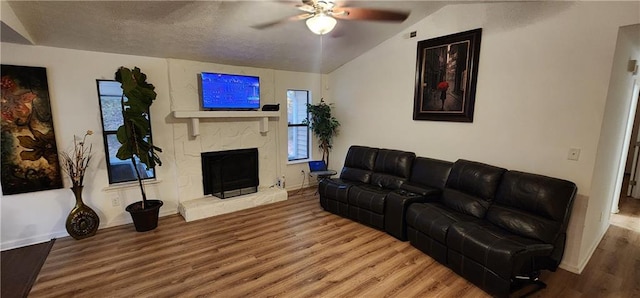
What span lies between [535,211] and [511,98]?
125 centimetres

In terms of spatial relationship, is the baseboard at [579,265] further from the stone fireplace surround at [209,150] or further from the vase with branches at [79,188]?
the vase with branches at [79,188]

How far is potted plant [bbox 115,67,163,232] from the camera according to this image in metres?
3.20

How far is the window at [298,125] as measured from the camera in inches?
212

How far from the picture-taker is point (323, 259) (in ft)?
9.42

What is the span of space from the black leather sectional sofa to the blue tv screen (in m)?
1.89

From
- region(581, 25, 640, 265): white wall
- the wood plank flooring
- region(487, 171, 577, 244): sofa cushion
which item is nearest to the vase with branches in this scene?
the wood plank flooring

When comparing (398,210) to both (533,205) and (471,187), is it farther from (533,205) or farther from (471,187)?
(533,205)

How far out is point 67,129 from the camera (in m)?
3.27

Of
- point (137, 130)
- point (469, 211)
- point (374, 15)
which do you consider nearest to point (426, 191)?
point (469, 211)

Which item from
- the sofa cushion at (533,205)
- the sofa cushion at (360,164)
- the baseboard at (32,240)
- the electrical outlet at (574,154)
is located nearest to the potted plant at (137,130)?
the baseboard at (32,240)

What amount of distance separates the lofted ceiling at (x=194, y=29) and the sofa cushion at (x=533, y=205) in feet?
7.67

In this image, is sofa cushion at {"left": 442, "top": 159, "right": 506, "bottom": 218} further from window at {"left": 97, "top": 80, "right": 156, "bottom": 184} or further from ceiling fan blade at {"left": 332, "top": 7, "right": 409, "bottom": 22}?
window at {"left": 97, "top": 80, "right": 156, "bottom": 184}

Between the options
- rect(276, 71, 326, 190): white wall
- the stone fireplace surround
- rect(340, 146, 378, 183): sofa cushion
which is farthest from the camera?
rect(276, 71, 326, 190): white wall

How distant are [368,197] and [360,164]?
0.87 meters
